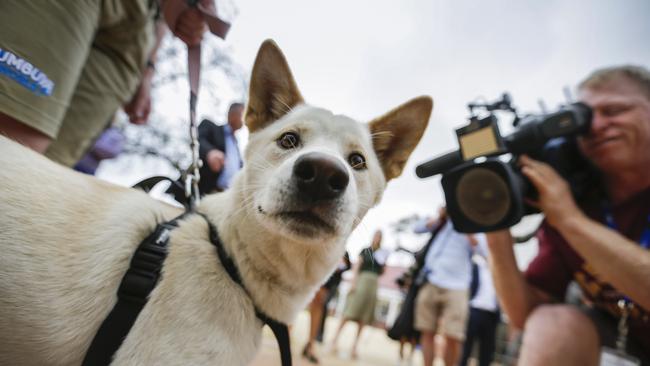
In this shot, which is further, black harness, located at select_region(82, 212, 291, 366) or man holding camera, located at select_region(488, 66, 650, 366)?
man holding camera, located at select_region(488, 66, 650, 366)

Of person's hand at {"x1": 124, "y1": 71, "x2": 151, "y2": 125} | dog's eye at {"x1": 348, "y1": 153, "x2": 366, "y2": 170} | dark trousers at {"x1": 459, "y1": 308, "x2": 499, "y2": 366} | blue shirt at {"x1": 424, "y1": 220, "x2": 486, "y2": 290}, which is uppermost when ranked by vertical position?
person's hand at {"x1": 124, "y1": 71, "x2": 151, "y2": 125}

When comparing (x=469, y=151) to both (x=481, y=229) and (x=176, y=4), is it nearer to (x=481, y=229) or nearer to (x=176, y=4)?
(x=481, y=229)

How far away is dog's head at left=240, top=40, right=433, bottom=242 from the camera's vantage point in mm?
1308

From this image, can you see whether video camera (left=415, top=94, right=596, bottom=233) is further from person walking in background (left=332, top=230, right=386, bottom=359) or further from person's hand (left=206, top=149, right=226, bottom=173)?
person walking in background (left=332, top=230, right=386, bottom=359)

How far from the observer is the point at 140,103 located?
2.37 m

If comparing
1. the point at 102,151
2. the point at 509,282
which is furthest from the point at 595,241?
the point at 102,151

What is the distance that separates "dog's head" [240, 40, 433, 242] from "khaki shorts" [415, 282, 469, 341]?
336 centimetres

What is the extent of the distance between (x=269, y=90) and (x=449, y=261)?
13.4 ft

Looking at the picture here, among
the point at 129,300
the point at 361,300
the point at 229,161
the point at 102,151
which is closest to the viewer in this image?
the point at 129,300

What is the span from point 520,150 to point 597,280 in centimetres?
99

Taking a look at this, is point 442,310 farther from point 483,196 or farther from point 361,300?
point 483,196

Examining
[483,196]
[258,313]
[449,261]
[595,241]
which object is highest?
[483,196]

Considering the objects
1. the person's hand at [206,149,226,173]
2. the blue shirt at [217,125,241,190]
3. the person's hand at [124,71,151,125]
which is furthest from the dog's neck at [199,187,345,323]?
the blue shirt at [217,125,241,190]

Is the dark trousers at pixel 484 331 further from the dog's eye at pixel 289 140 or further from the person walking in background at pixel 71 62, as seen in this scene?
the person walking in background at pixel 71 62
